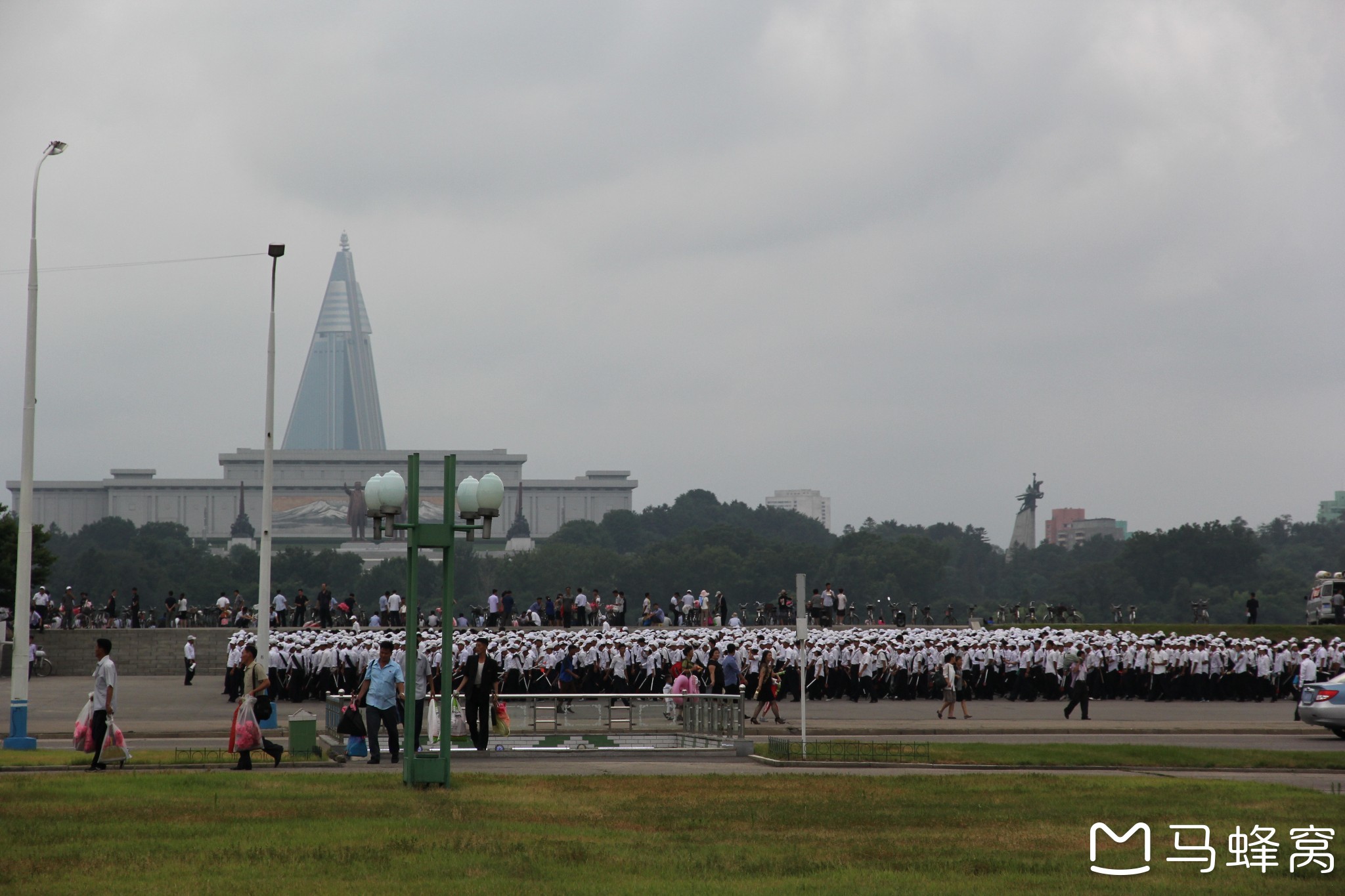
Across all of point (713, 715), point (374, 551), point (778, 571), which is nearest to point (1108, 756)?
point (713, 715)

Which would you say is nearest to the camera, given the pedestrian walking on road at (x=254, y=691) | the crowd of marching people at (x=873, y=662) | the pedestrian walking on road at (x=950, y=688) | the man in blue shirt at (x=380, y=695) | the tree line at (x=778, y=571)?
the pedestrian walking on road at (x=254, y=691)

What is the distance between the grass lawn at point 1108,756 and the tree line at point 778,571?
6090 centimetres

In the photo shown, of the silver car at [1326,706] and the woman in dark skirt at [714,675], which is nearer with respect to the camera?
the silver car at [1326,706]

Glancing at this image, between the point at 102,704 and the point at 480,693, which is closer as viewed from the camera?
the point at 102,704

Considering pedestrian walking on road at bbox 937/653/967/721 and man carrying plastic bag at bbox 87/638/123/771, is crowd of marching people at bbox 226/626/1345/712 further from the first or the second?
man carrying plastic bag at bbox 87/638/123/771

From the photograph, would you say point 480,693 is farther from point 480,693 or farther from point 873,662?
point 873,662

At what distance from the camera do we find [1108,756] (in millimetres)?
21156

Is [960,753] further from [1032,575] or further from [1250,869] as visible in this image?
[1032,575]

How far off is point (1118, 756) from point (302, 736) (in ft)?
38.3

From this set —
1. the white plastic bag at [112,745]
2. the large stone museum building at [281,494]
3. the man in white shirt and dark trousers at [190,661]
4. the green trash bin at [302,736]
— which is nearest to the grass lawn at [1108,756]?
the green trash bin at [302,736]

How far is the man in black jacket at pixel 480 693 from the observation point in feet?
66.8

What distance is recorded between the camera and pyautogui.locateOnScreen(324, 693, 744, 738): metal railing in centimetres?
2219

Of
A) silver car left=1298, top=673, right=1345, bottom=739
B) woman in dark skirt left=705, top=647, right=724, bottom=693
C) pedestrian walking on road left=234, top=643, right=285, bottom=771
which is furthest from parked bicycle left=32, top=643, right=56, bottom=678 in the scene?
silver car left=1298, top=673, right=1345, bottom=739

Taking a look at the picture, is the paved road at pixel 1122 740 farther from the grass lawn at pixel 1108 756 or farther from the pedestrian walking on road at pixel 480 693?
the pedestrian walking on road at pixel 480 693
